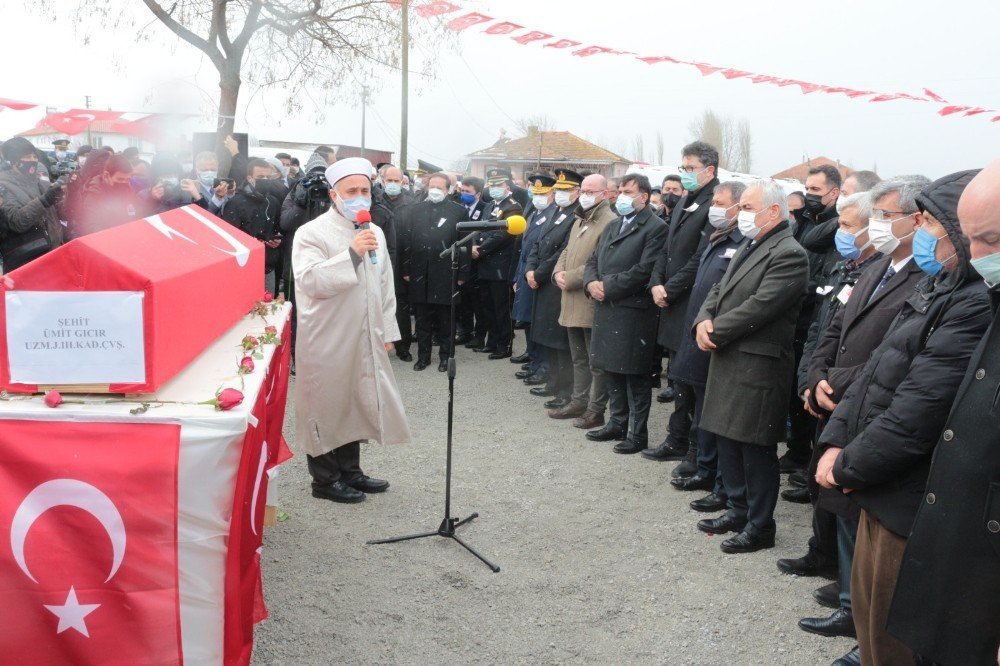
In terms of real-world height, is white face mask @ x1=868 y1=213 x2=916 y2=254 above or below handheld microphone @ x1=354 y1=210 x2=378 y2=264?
above

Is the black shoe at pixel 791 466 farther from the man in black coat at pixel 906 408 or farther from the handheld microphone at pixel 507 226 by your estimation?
the man in black coat at pixel 906 408

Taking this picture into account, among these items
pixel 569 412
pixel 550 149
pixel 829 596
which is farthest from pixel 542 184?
pixel 550 149

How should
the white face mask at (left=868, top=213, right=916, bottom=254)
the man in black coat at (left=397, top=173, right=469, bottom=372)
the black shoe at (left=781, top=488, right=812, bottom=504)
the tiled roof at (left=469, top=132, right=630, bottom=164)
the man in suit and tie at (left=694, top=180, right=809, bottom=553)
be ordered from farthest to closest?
the tiled roof at (left=469, top=132, right=630, bottom=164), the man in black coat at (left=397, top=173, right=469, bottom=372), the black shoe at (left=781, top=488, right=812, bottom=504), the man in suit and tie at (left=694, top=180, right=809, bottom=553), the white face mask at (left=868, top=213, right=916, bottom=254)

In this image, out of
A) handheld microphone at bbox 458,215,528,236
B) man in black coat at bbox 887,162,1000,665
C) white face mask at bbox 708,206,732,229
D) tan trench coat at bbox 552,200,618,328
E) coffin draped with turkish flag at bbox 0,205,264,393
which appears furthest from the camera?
tan trench coat at bbox 552,200,618,328

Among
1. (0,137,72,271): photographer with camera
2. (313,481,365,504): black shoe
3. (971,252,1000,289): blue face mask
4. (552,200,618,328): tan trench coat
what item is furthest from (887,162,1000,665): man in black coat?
(0,137,72,271): photographer with camera

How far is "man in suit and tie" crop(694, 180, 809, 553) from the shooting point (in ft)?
14.5

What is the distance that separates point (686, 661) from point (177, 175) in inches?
257

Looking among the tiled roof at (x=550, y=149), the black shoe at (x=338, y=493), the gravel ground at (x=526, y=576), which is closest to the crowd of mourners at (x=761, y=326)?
the gravel ground at (x=526, y=576)

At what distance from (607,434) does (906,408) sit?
415 cm

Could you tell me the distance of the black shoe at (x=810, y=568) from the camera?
Result: 4.27 meters

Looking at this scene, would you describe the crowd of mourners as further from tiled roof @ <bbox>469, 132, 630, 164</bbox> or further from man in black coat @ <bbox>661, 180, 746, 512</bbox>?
tiled roof @ <bbox>469, 132, 630, 164</bbox>

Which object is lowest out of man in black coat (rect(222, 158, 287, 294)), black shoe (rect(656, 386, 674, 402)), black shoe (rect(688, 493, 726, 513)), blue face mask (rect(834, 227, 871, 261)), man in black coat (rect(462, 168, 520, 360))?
black shoe (rect(656, 386, 674, 402))

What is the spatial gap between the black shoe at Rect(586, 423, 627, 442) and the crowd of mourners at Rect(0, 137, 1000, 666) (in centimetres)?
2

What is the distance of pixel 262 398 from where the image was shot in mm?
3021
